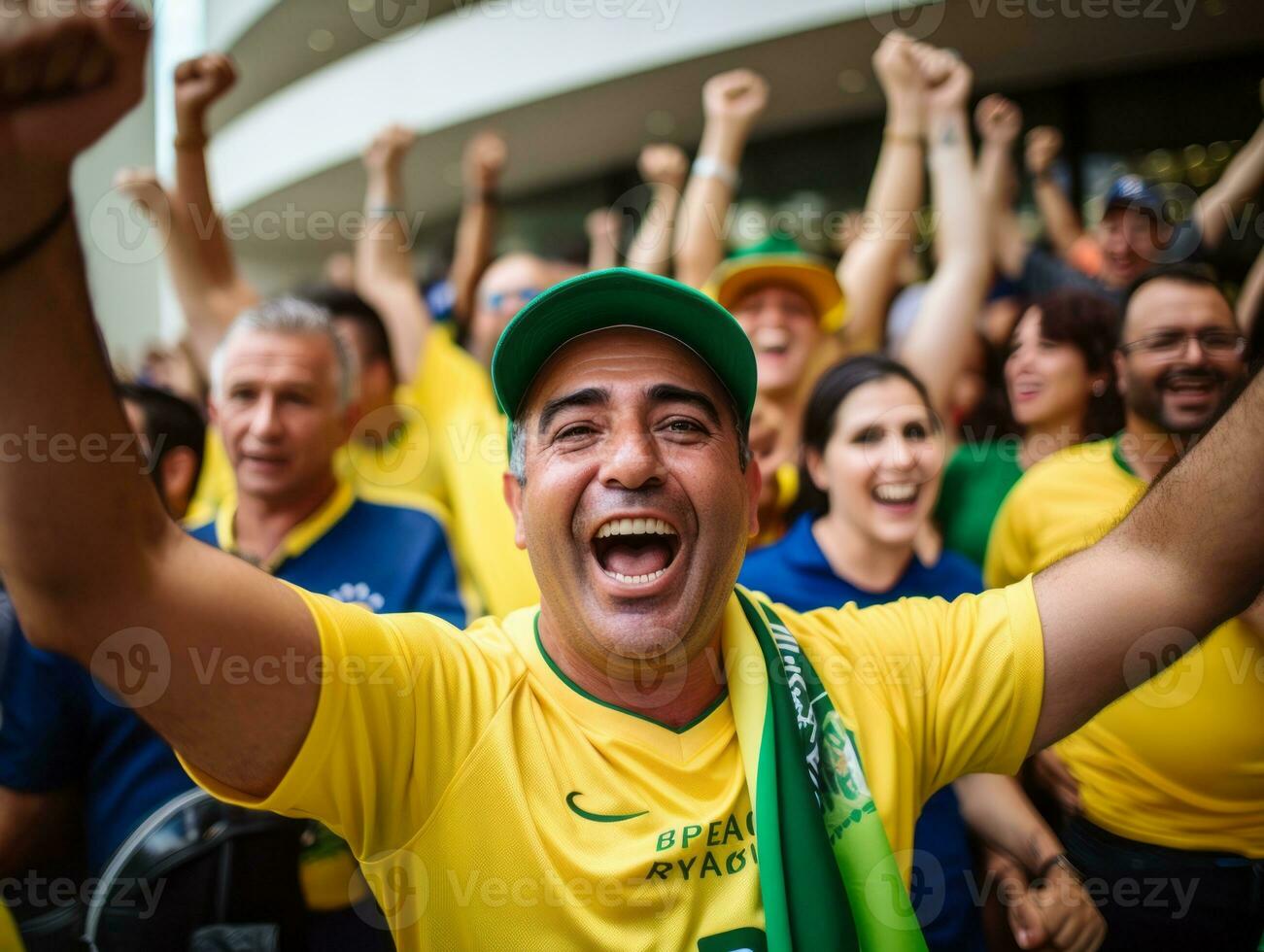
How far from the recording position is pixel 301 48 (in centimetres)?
1322

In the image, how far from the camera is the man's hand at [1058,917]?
166 centimetres

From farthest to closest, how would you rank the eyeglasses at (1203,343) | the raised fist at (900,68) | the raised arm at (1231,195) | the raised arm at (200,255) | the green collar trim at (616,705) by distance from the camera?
1. the raised arm at (1231,195)
2. the raised fist at (900,68)
3. the raised arm at (200,255)
4. the eyeglasses at (1203,343)
5. the green collar trim at (616,705)

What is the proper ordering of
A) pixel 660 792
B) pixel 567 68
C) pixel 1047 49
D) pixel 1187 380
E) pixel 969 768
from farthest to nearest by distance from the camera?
pixel 567 68, pixel 1047 49, pixel 1187 380, pixel 969 768, pixel 660 792

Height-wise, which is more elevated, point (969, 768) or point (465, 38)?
point (465, 38)

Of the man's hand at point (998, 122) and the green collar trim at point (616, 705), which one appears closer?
the green collar trim at point (616, 705)

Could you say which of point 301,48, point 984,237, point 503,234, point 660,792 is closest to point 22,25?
point 660,792

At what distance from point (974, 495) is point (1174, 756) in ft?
3.45

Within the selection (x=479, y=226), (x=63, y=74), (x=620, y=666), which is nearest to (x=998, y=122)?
(x=479, y=226)

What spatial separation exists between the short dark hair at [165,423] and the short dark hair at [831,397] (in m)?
1.82

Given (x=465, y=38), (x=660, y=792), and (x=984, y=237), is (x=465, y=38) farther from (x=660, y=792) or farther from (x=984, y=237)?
(x=660, y=792)

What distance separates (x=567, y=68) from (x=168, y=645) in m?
9.47

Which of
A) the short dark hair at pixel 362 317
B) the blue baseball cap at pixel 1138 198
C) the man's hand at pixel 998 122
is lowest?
the short dark hair at pixel 362 317

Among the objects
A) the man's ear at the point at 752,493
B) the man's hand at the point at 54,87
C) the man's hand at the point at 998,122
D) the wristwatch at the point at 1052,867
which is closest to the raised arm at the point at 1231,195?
the man's hand at the point at 998,122

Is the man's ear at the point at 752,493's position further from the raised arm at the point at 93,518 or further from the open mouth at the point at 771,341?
the open mouth at the point at 771,341
